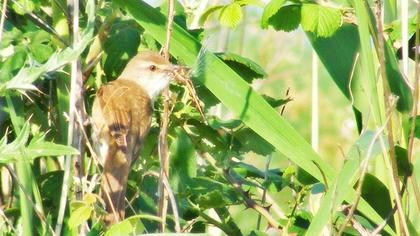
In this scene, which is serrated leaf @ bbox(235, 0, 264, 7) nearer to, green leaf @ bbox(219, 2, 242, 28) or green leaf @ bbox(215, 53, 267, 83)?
green leaf @ bbox(219, 2, 242, 28)

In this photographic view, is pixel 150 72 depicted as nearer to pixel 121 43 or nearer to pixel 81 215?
pixel 121 43

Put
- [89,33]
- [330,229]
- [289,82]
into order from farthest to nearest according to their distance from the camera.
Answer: [289,82] → [330,229] → [89,33]

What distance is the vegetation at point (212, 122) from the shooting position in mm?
2387

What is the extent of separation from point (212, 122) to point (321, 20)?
18.7 inches

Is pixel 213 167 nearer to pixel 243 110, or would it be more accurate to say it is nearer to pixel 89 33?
pixel 243 110

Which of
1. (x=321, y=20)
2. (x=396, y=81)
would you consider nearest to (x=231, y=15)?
(x=321, y=20)

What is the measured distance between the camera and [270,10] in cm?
248

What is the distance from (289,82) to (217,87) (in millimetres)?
4252

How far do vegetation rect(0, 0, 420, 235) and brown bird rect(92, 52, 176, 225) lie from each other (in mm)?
51

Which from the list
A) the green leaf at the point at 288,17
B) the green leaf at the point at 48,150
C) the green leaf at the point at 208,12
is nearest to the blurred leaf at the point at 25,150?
the green leaf at the point at 48,150

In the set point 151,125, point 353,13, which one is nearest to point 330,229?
point 353,13

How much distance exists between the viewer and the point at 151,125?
3.04m

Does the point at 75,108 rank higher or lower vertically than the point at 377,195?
higher

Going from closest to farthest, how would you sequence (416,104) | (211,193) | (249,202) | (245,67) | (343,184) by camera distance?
(343,184) < (416,104) < (211,193) < (249,202) < (245,67)
